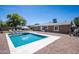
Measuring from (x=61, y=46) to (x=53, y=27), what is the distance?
87 centimetres

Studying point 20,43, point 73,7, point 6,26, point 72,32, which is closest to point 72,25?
point 72,32

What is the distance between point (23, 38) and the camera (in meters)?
5.54

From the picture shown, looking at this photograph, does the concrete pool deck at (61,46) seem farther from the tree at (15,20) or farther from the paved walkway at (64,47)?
the tree at (15,20)

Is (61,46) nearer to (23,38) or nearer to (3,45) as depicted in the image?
(23,38)

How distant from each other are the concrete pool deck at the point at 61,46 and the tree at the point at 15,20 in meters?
0.50

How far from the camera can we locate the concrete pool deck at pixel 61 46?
16.3 feet

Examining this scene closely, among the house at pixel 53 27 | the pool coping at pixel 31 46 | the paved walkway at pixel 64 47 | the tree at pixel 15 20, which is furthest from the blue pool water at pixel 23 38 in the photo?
the paved walkway at pixel 64 47

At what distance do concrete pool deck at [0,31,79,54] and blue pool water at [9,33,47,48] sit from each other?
0.32 metres

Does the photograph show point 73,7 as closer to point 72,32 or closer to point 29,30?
point 72,32

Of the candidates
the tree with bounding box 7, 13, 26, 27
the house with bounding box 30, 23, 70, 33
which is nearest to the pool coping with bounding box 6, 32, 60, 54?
the house with bounding box 30, 23, 70, 33

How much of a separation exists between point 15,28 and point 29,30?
483 mm

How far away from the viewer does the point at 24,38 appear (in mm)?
5551

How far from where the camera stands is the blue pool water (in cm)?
546

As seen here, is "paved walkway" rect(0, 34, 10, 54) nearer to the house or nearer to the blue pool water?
the blue pool water
